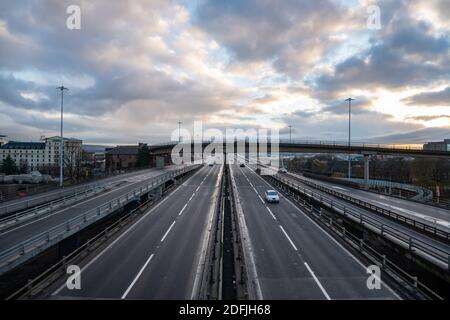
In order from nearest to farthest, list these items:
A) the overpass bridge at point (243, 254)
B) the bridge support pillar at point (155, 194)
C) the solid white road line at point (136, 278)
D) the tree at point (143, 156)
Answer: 1. the solid white road line at point (136, 278)
2. the overpass bridge at point (243, 254)
3. the bridge support pillar at point (155, 194)
4. the tree at point (143, 156)

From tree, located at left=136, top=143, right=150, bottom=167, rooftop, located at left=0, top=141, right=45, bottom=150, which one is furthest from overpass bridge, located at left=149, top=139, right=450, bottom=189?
rooftop, located at left=0, top=141, right=45, bottom=150

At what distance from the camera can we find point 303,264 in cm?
1446

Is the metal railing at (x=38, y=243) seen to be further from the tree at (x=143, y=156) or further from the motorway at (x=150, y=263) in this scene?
the tree at (x=143, y=156)

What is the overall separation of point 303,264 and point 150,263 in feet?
25.2

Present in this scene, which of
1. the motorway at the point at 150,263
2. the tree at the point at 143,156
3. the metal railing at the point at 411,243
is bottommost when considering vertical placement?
the motorway at the point at 150,263

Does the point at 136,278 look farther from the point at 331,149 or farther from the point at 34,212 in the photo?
the point at 331,149

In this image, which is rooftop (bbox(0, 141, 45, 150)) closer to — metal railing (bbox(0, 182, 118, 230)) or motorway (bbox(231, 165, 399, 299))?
metal railing (bbox(0, 182, 118, 230))

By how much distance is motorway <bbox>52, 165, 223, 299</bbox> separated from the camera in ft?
37.4

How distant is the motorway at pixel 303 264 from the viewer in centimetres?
1157

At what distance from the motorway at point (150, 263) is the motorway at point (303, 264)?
3329mm

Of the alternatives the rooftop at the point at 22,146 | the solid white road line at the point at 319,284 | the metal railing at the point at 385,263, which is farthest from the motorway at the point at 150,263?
the rooftop at the point at 22,146

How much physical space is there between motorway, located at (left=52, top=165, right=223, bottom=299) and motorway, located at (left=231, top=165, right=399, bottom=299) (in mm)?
3329

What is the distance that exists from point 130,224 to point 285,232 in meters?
11.9
